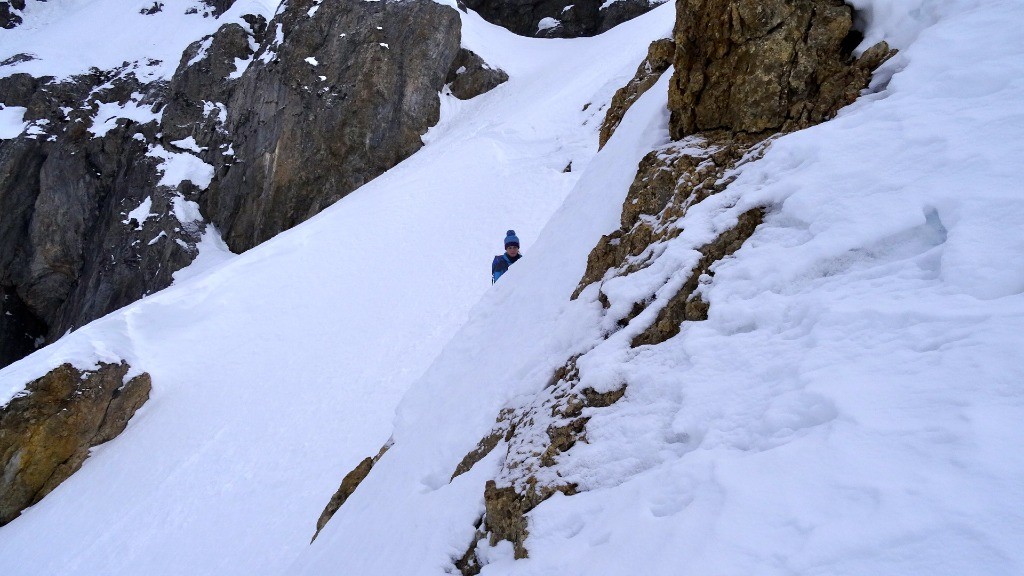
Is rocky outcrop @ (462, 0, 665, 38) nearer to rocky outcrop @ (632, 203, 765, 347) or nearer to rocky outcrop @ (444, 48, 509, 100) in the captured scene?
rocky outcrop @ (444, 48, 509, 100)

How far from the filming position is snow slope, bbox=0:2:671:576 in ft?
29.1

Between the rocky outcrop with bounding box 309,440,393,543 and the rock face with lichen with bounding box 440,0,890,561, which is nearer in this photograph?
the rock face with lichen with bounding box 440,0,890,561

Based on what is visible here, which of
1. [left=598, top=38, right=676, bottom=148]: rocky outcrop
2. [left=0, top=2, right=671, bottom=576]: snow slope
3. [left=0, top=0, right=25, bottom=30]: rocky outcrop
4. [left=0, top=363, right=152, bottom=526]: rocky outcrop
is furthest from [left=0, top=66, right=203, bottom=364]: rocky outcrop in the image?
[left=598, top=38, right=676, bottom=148]: rocky outcrop

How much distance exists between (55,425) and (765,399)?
14.0 m

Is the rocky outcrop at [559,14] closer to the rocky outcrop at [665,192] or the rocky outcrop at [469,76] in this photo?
the rocky outcrop at [469,76]

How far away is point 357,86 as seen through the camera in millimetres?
25344

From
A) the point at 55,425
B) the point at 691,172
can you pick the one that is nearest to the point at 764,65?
the point at 691,172

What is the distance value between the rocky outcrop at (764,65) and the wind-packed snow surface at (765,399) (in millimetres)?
281

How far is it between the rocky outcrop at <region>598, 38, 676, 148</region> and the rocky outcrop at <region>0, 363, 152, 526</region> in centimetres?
1136

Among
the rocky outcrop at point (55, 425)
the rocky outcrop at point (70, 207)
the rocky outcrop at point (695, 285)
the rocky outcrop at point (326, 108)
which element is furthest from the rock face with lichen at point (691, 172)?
the rocky outcrop at point (70, 207)

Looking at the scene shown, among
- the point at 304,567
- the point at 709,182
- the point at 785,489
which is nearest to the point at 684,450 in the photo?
the point at 785,489

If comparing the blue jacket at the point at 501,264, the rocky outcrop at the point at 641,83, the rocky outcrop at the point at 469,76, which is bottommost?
the blue jacket at the point at 501,264

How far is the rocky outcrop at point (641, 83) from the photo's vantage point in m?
7.15

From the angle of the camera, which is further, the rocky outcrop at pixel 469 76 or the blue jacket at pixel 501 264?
the rocky outcrop at pixel 469 76
